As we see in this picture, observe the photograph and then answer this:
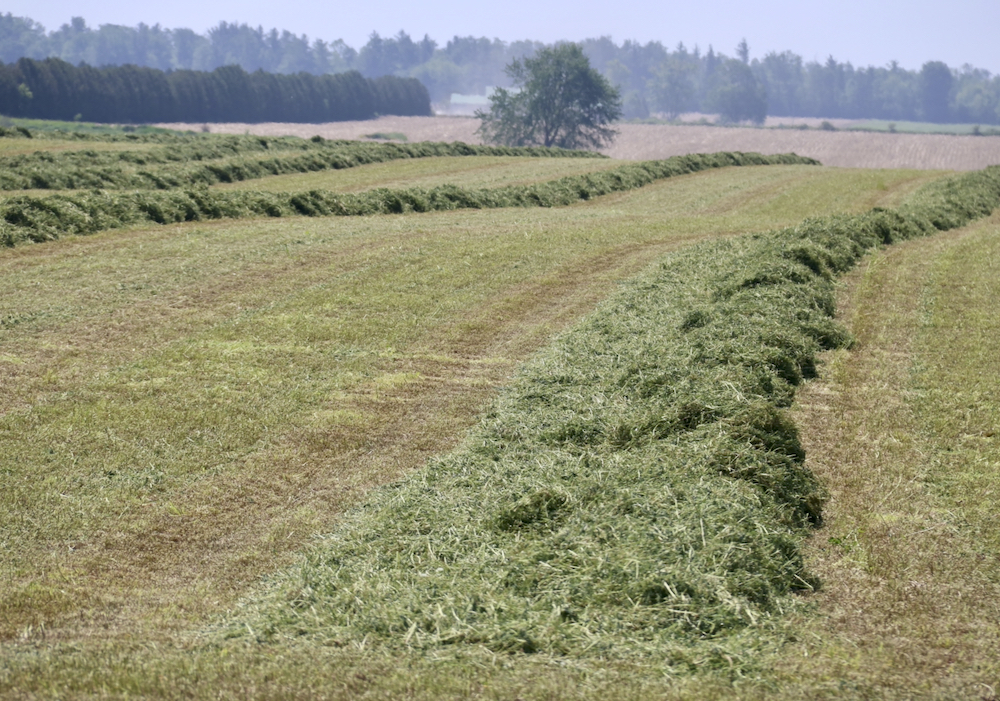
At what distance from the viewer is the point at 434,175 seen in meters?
36.0

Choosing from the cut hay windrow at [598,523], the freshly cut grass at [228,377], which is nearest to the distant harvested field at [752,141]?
the freshly cut grass at [228,377]

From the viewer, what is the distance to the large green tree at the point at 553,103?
315 feet

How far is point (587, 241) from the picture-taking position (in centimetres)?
1883

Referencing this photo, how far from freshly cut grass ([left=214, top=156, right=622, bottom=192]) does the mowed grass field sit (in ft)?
34.7

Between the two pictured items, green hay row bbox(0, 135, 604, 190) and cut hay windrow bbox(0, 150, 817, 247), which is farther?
green hay row bbox(0, 135, 604, 190)

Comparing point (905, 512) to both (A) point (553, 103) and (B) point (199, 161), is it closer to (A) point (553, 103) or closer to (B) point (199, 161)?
(B) point (199, 161)

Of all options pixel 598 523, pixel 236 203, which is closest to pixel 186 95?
pixel 236 203

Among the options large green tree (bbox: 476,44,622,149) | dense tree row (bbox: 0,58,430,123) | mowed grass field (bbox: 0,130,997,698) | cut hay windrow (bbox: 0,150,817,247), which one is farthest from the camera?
large green tree (bbox: 476,44,622,149)

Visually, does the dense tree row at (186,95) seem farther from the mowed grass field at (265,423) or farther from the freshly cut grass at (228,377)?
the mowed grass field at (265,423)

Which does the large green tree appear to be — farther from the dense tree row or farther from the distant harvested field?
the dense tree row

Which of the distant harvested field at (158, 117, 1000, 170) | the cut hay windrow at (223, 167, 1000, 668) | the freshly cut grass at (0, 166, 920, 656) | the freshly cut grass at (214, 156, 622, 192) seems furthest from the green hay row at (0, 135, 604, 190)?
the distant harvested field at (158, 117, 1000, 170)

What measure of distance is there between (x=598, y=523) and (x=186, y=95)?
101640mm

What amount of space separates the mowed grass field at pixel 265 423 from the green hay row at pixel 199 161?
858 cm

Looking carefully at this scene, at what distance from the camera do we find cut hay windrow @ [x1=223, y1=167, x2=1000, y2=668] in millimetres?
5008
